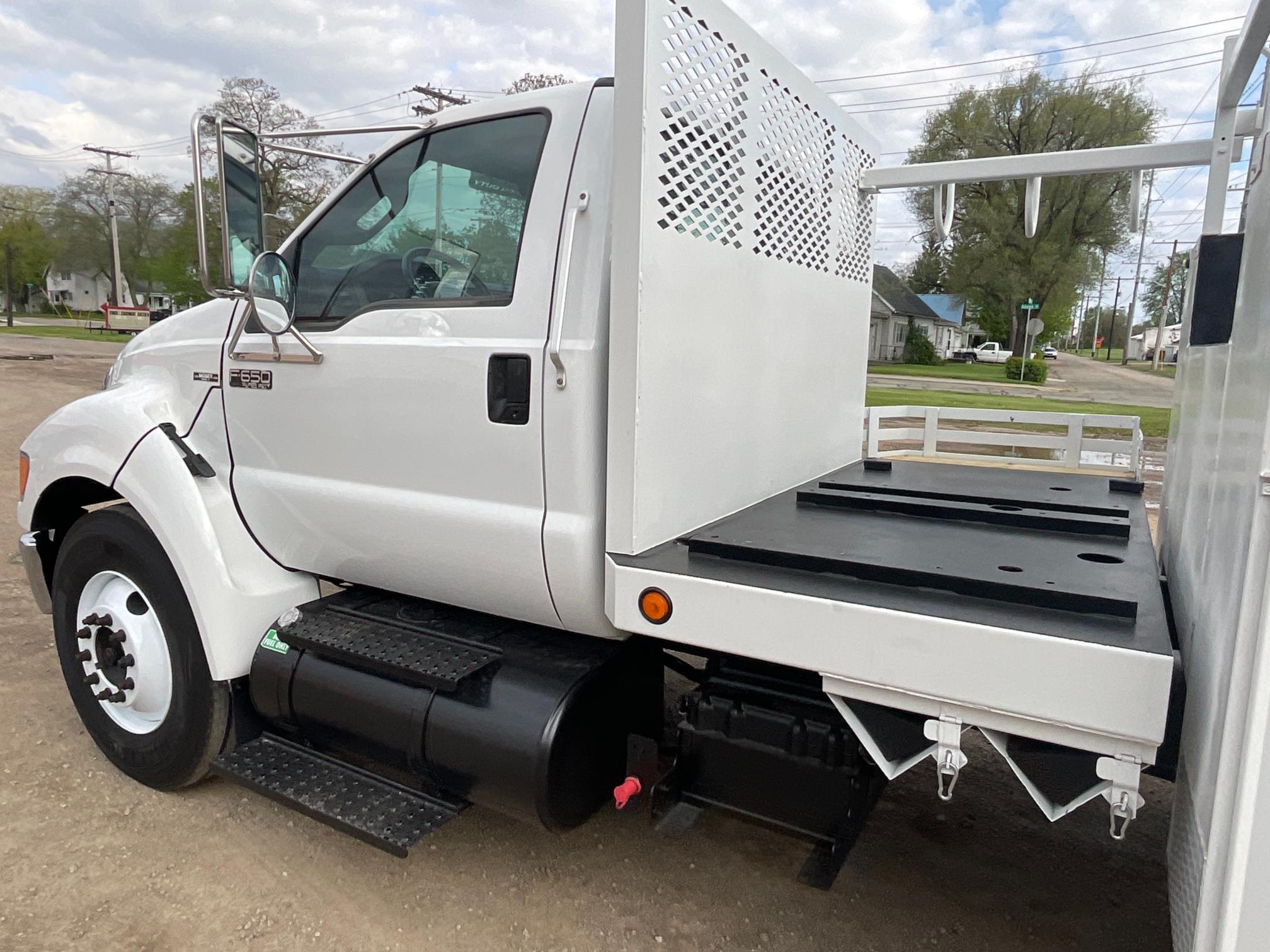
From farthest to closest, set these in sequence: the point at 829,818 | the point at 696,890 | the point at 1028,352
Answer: the point at 1028,352 < the point at 696,890 < the point at 829,818

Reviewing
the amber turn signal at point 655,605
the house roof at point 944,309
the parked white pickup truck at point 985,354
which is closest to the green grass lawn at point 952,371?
the parked white pickup truck at point 985,354

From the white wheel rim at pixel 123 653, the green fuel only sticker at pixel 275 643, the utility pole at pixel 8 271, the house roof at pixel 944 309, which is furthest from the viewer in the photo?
the house roof at pixel 944 309

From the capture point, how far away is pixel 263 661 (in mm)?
2832

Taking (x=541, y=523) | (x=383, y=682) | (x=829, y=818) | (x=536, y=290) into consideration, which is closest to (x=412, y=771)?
(x=383, y=682)

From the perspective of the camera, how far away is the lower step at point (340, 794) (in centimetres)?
243

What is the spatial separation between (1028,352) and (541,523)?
54.0 meters

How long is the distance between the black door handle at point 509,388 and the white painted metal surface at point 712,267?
29cm

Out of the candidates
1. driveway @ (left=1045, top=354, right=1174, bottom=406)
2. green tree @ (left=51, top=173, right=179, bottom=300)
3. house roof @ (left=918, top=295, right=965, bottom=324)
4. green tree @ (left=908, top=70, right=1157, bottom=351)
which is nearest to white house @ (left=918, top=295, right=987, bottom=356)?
house roof @ (left=918, top=295, right=965, bottom=324)

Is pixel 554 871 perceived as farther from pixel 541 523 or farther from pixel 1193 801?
pixel 1193 801

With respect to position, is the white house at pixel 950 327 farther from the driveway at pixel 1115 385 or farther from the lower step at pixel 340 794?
the lower step at pixel 340 794

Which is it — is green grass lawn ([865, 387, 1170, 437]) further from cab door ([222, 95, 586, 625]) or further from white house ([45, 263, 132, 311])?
white house ([45, 263, 132, 311])

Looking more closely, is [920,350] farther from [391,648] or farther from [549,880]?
[391,648]

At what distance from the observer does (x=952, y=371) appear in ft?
135

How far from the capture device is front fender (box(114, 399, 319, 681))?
2.83 m
